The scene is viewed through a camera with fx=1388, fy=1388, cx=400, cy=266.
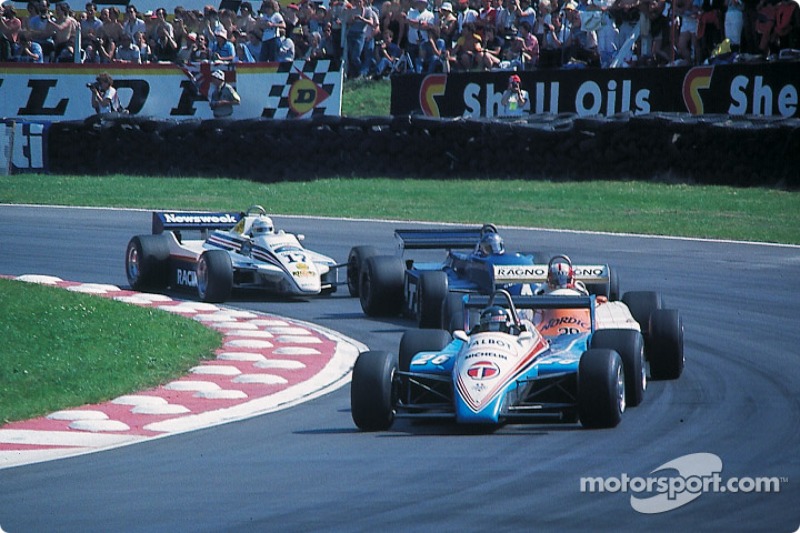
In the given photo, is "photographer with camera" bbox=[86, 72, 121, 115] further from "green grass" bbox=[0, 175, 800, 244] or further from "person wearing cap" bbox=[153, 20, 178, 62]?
"green grass" bbox=[0, 175, 800, 244]

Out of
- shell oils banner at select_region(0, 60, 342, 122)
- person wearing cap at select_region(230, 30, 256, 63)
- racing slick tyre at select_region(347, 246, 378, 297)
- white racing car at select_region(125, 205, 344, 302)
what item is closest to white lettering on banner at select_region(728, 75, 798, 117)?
shell oils banner at select_region(0, 60, 342, 122)

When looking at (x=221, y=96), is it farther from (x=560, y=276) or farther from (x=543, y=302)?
(x=543, y=302)

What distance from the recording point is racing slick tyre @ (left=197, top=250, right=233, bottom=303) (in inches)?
600

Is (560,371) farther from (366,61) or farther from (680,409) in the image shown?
(366,61)

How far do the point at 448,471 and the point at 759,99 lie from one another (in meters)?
16.9

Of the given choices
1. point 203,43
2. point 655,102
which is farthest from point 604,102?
point 203,43

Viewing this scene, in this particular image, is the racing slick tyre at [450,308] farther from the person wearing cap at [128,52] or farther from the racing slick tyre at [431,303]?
the person wearing cap at [128,52]

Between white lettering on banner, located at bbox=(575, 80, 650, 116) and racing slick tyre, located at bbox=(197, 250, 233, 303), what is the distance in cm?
1113

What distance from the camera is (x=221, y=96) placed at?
1094 inches

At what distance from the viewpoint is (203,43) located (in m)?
29.7

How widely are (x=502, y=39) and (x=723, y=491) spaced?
68.5 ft

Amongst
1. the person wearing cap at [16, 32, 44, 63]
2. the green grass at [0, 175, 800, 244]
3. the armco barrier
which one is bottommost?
the green grass at [0, 175, 800, 244]

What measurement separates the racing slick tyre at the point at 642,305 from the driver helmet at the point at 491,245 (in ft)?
7.86

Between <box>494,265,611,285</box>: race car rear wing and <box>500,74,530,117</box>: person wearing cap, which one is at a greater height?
<box>500,74,530,117</box>: person wearing cap
